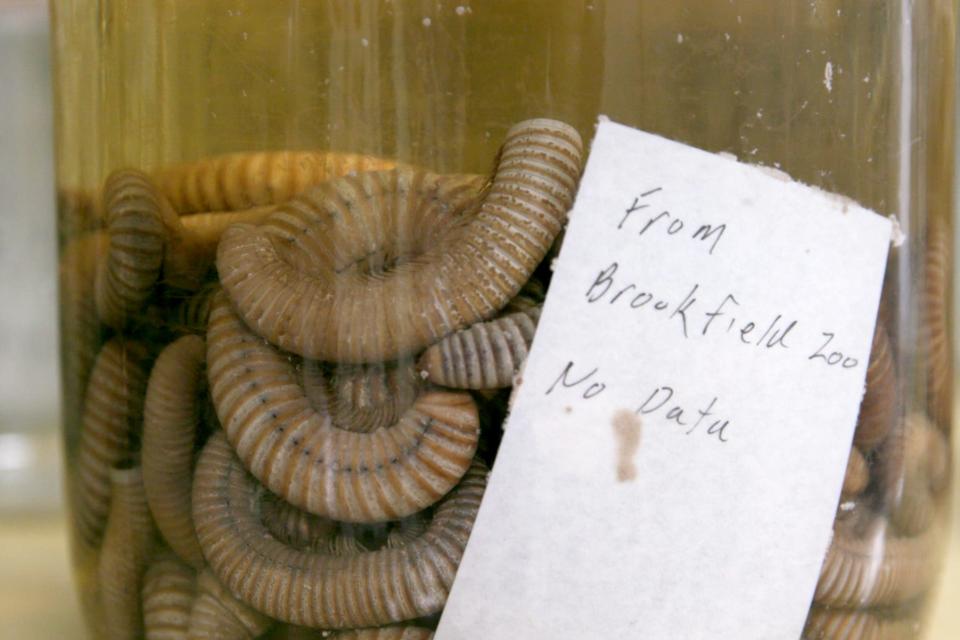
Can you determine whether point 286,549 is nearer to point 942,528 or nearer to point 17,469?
point 942,528

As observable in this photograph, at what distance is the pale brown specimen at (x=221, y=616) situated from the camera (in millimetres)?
391

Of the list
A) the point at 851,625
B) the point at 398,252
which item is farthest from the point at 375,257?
the point at 851,625

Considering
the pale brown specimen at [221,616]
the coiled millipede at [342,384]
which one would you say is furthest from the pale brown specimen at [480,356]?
the pale brown specimen at [221,616]

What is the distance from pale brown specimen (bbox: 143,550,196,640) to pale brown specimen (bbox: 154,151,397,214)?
0.13 m

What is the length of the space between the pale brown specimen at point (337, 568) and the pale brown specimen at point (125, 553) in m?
0.06

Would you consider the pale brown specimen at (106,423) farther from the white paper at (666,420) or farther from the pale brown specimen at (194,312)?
the white paper at (666,420)

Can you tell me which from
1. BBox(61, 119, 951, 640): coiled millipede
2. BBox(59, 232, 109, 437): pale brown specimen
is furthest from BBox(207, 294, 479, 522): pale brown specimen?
BBox(59, 232, 109, 437): pale brown specimen

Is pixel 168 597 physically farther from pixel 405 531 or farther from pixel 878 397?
pixel 878 397

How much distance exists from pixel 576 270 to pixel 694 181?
0.17ft

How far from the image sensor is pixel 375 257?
1.25 ft

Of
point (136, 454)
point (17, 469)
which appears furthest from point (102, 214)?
point (17, 469)

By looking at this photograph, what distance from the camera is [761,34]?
1.33 ft

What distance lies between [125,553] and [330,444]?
137mm

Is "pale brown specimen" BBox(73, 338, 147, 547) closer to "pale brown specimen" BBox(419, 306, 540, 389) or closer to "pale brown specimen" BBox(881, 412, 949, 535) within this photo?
"pale brown specimen" BBox(419, 306, 540, 389)
